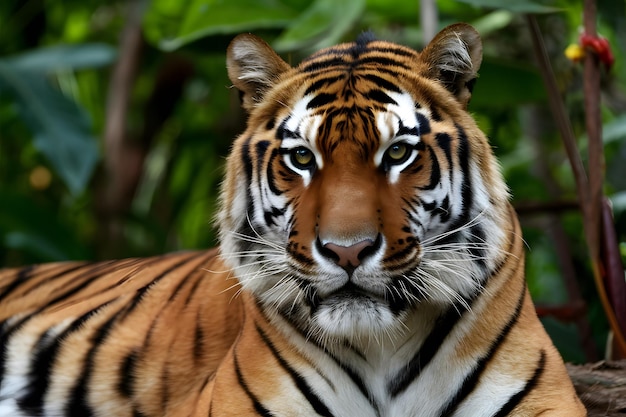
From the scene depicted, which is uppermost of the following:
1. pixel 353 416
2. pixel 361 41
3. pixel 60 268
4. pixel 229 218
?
pixel 361 41

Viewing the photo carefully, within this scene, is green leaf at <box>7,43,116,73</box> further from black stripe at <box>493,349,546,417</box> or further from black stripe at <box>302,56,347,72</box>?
black stripe at <box>493,349,546,417</box>

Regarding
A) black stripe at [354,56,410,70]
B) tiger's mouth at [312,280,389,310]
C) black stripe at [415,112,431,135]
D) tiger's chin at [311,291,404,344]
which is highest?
black stripe at [354,56,410,70]

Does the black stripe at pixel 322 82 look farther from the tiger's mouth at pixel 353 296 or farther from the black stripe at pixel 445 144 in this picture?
the tiger's mouth at pixel 353 296

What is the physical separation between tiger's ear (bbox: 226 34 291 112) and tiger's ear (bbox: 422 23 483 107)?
0.99 ft

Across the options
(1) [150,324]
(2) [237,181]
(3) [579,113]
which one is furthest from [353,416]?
(3) [579,113]

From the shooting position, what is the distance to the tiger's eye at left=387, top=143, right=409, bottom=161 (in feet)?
5.22

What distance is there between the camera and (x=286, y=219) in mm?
1666

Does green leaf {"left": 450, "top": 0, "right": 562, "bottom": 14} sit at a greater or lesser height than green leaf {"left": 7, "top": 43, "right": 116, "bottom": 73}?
lesser

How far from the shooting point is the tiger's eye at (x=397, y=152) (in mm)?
1591

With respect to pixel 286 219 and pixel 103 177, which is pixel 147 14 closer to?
pixel 103 177

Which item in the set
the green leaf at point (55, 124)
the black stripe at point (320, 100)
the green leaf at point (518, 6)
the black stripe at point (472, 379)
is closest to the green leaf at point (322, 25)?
the green leaf at point (518, 6)

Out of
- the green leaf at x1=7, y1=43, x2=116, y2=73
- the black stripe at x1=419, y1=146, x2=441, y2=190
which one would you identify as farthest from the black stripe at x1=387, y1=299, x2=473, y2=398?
the green leaf at x1=7, y1=43, x2=116, y2=73

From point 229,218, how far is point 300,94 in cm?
29

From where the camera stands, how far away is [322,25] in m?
3.08
